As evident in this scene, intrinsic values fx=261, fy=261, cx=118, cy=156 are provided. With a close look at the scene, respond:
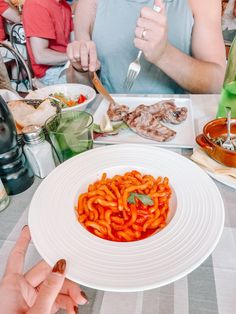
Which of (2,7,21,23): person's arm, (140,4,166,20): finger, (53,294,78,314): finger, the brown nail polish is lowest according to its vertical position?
(53,294,78,314): finger

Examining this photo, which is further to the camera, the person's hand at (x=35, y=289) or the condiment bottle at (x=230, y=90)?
the condiment bottle at (x=230, y=90)

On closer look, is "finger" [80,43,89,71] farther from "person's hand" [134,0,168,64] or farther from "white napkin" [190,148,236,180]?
"white napkin" [190,148,236,180]

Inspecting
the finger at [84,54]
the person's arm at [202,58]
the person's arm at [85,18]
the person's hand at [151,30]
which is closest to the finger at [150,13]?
the person's hand at [151,30]

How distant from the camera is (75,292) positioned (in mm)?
422

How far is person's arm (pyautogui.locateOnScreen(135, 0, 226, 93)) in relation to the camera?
937 millimetres

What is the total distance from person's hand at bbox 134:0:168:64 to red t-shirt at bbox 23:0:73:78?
1351mm

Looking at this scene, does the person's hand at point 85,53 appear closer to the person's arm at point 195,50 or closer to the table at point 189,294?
the person's arm at point 195,50

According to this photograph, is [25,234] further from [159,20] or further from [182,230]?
[159,20]

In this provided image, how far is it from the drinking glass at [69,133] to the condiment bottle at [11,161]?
0.08 metres

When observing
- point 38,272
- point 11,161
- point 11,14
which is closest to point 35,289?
point 38,272

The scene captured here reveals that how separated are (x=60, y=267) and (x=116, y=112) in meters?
0.60

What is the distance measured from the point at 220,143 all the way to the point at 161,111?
0.27 m

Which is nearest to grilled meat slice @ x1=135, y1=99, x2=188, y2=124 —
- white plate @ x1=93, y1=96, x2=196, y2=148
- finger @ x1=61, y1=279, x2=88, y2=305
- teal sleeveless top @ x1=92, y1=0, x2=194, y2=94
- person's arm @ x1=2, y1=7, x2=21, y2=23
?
white plate @ x1=93, y1=96, x2=196, y2=148

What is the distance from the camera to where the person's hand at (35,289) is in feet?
1.16
